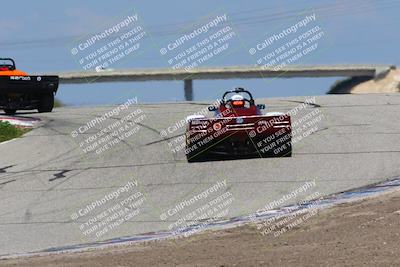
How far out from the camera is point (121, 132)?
20.2 meters

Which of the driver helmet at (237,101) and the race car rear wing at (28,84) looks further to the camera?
the race car rear wing at (28,84)

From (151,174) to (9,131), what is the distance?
732 cm

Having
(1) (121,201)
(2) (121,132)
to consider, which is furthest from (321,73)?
(1) (121,201)

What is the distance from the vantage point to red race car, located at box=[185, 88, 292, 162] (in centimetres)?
1541

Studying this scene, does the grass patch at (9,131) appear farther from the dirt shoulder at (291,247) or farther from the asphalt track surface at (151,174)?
the dirt shoulder at (291,247)

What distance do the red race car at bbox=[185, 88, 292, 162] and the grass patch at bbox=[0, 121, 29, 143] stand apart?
6.20 meters

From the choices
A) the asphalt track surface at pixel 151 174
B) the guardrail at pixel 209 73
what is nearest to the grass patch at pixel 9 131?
the asphalt track surface at pixel 151 174

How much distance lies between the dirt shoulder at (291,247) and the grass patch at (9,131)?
11.4 m

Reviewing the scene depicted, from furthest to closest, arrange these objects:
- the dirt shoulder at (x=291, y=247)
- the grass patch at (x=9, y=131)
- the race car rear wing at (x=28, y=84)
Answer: the race car rear wing at (x=28, y=84)
the grass patch at (x=9, y=131)
the dirt shoulder at (x=291, y=247)

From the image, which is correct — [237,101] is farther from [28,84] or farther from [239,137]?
[28,84]

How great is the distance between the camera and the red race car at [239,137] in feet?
50.5

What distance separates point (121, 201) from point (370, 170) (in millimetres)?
4134

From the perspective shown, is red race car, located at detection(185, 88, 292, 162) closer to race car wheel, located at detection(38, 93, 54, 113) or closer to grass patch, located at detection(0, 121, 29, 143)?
grass patch, located at detection(0, 121, 29, 143)

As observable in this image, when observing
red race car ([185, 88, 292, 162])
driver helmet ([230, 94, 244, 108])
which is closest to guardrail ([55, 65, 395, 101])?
driver helmet ([230, 94, 244, 108])
